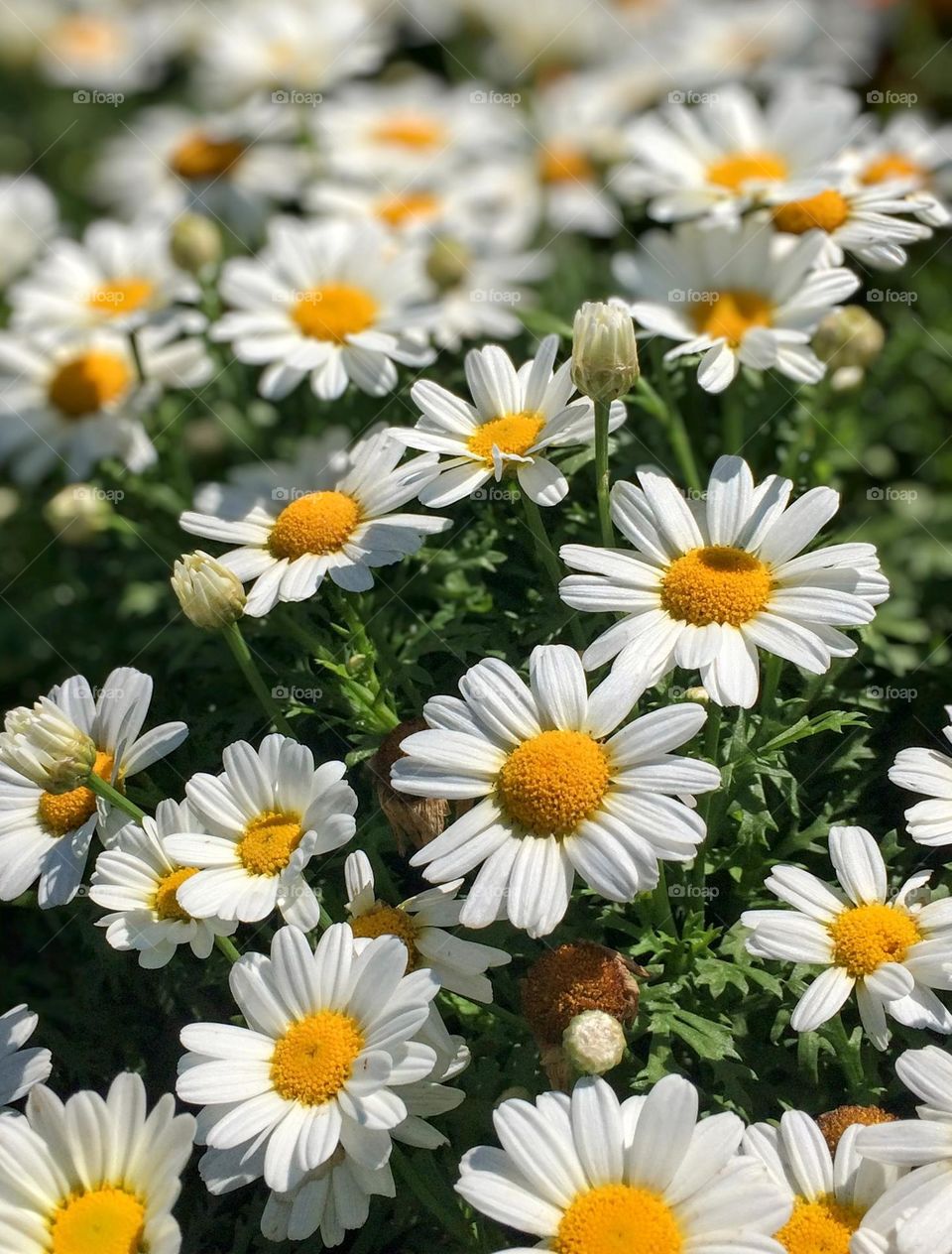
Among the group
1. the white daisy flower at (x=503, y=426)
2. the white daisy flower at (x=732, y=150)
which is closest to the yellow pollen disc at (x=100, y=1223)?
the white daisy flower at (x=503, y=426)

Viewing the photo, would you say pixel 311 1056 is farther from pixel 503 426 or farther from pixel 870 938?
pixel 503 426

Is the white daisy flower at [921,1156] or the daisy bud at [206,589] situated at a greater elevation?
the daisy bud at [206,589]

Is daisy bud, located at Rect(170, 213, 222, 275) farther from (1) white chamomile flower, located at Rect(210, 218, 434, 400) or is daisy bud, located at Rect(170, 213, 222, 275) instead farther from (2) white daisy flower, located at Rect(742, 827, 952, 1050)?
(2) white daisy flower, located at Rect(742, 827, 952, 1050)

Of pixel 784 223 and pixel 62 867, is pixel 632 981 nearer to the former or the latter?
pixel 62 867

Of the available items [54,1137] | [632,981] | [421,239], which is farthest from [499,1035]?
[421,239]

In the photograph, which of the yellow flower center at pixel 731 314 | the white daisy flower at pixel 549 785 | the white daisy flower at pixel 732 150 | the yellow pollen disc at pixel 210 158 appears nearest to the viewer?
the white daisy flower at pixel 549 785

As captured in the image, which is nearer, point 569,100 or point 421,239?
point 421,239

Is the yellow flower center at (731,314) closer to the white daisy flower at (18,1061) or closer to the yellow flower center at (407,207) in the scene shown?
the yellow flower center at (407,207)
